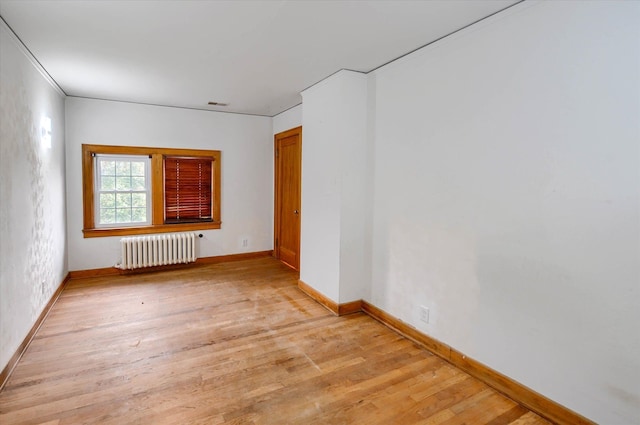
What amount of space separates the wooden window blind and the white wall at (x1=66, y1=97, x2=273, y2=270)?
24 centimetres

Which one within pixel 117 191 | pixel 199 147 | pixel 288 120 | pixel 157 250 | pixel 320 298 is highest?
pixel 288 120

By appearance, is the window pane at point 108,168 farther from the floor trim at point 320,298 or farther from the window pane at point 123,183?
the floor trim at point 320,298

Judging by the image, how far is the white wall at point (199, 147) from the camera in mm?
4719

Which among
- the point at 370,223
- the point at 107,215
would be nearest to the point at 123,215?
the point at 107,215

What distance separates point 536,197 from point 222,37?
256 centimetres

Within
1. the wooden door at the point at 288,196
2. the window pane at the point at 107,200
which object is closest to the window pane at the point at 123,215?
the window pane at the point at 107,200

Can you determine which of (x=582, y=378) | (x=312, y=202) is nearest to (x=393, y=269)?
(x=312, y=202)

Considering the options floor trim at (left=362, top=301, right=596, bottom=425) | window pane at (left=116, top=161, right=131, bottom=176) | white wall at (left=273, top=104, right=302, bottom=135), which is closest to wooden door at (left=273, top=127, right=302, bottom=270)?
white wall at (left=273, top=104, right=302, bottom=135)

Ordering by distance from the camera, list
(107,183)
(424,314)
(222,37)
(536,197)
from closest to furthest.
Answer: (536,197)
(222,37)
(424,314)
(107,183)

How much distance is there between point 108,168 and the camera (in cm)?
497

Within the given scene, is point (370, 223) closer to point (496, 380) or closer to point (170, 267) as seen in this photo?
point (496, 380)

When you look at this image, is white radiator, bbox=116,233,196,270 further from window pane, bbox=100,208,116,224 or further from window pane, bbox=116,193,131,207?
window pane, bbox=116,193,131,207

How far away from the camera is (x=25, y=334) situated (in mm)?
2863

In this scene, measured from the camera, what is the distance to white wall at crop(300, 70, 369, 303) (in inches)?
139
